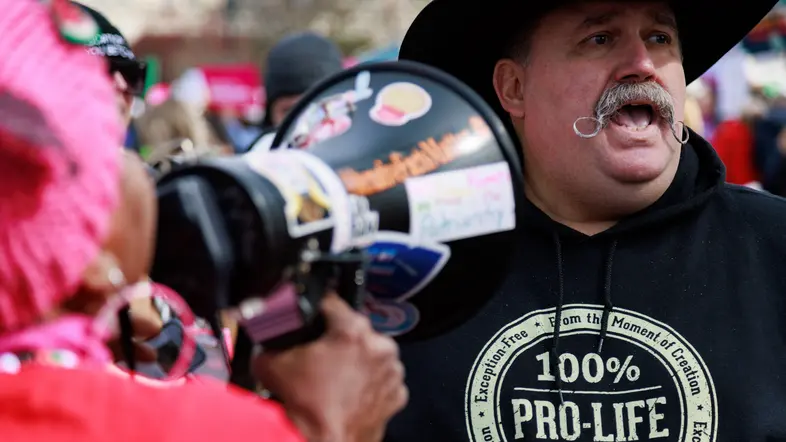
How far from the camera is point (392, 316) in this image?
2023 millimetres

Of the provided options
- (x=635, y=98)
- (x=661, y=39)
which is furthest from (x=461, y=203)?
(x=661, y=39)

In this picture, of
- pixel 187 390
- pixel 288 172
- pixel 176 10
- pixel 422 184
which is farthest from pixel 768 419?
pixel 176 10

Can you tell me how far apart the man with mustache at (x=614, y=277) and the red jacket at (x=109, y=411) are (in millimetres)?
1147

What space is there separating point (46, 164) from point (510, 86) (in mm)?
1773

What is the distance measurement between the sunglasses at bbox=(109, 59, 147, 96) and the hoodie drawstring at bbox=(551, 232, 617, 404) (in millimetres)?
1308

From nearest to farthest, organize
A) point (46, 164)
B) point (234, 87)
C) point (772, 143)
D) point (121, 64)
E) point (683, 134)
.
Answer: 1. point (46, 164)
2. point (683, 134)
3. point (121, 64)
4. point (772, 143)
5. point (234, 87)

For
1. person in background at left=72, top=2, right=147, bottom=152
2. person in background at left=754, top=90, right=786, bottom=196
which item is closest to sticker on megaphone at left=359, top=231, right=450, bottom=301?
person in background at left=72, top=2, right=147, bottom=152

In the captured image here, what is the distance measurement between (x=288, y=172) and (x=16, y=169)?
45 cm

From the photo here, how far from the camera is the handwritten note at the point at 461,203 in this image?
6.15 ft

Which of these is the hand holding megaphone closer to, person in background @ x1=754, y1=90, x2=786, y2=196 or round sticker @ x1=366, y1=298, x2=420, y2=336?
round sticker @ x1=366, y1=298, x2=420, y2=336

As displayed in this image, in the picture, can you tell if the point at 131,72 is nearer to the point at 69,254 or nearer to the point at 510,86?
the point at 510,86

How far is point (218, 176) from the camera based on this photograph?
65.6 inches

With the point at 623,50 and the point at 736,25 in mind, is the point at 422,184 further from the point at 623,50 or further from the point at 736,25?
the point at 736,25

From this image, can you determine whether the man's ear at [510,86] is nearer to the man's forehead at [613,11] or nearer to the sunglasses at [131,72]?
the man's forehead at [613,11]
